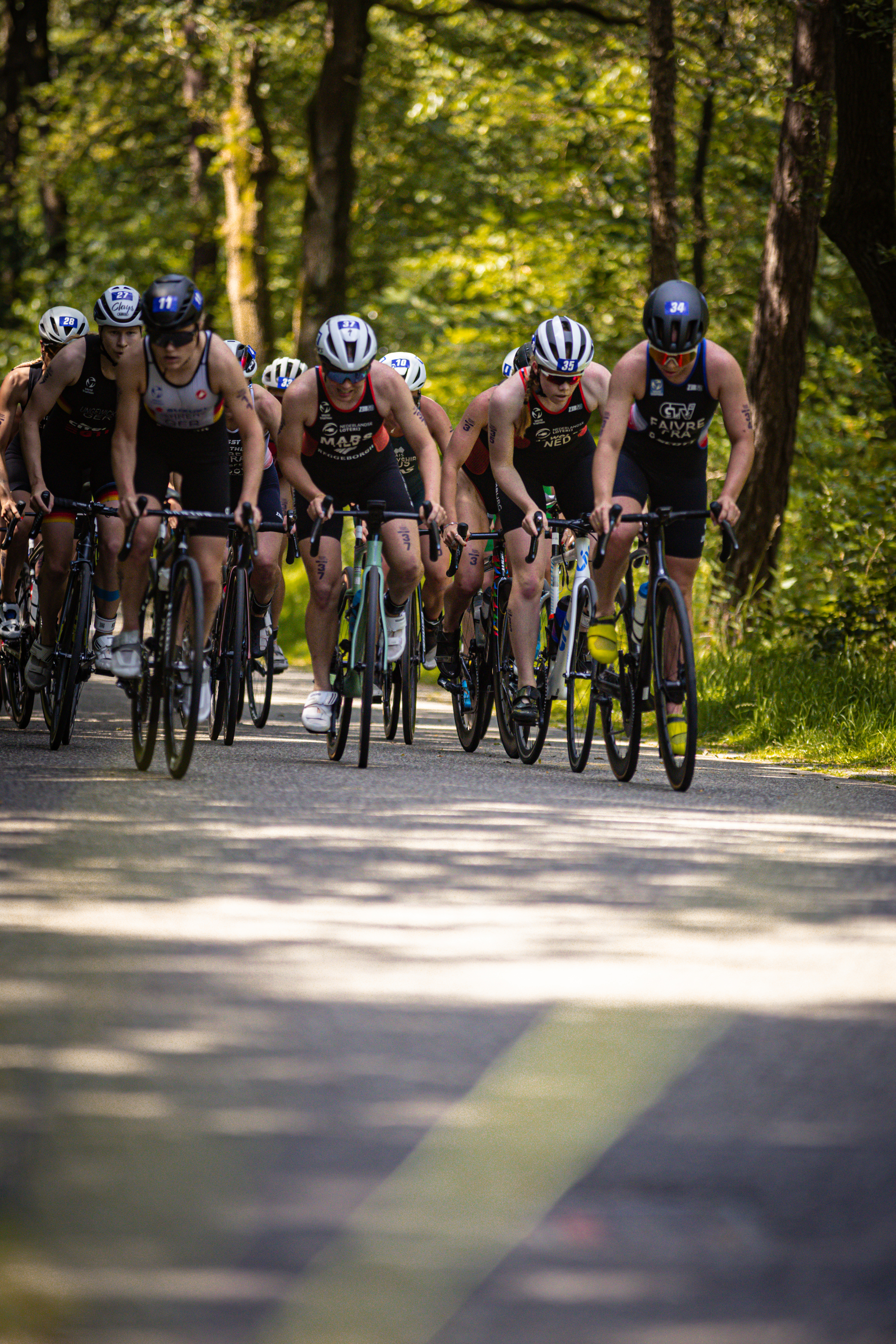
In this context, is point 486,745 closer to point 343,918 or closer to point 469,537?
point 469,537

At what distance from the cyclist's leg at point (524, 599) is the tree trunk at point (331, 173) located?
48.3 feet

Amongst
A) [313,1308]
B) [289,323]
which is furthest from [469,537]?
[289,323]

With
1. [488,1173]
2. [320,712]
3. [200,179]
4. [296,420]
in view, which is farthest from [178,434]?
[200,179]

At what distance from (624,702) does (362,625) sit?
1.34 metres

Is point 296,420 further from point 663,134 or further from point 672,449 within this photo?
point 663,134

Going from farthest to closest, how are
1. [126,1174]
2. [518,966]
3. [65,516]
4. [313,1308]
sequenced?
[65,516] → [518,966] → [126,1174] → [313,1308]

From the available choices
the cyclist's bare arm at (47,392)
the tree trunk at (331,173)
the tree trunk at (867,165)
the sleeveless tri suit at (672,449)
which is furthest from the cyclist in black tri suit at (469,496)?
the tree trunk at (331,173)

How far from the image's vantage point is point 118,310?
938 centimetres

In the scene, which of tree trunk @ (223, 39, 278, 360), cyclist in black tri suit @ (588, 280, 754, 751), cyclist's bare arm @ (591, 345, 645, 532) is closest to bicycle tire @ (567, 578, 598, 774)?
cyclist in black tri suit @ (588, 280, 754, 751)

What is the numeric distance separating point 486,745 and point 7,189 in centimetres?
2918

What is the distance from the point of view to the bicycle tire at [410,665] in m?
9.92

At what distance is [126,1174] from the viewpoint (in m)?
3.18

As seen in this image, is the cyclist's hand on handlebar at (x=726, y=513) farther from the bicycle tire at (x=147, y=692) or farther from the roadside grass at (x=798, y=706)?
the roadside grass at (x=798, y=706)

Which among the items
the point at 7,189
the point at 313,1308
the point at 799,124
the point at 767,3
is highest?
the point at 7,189
